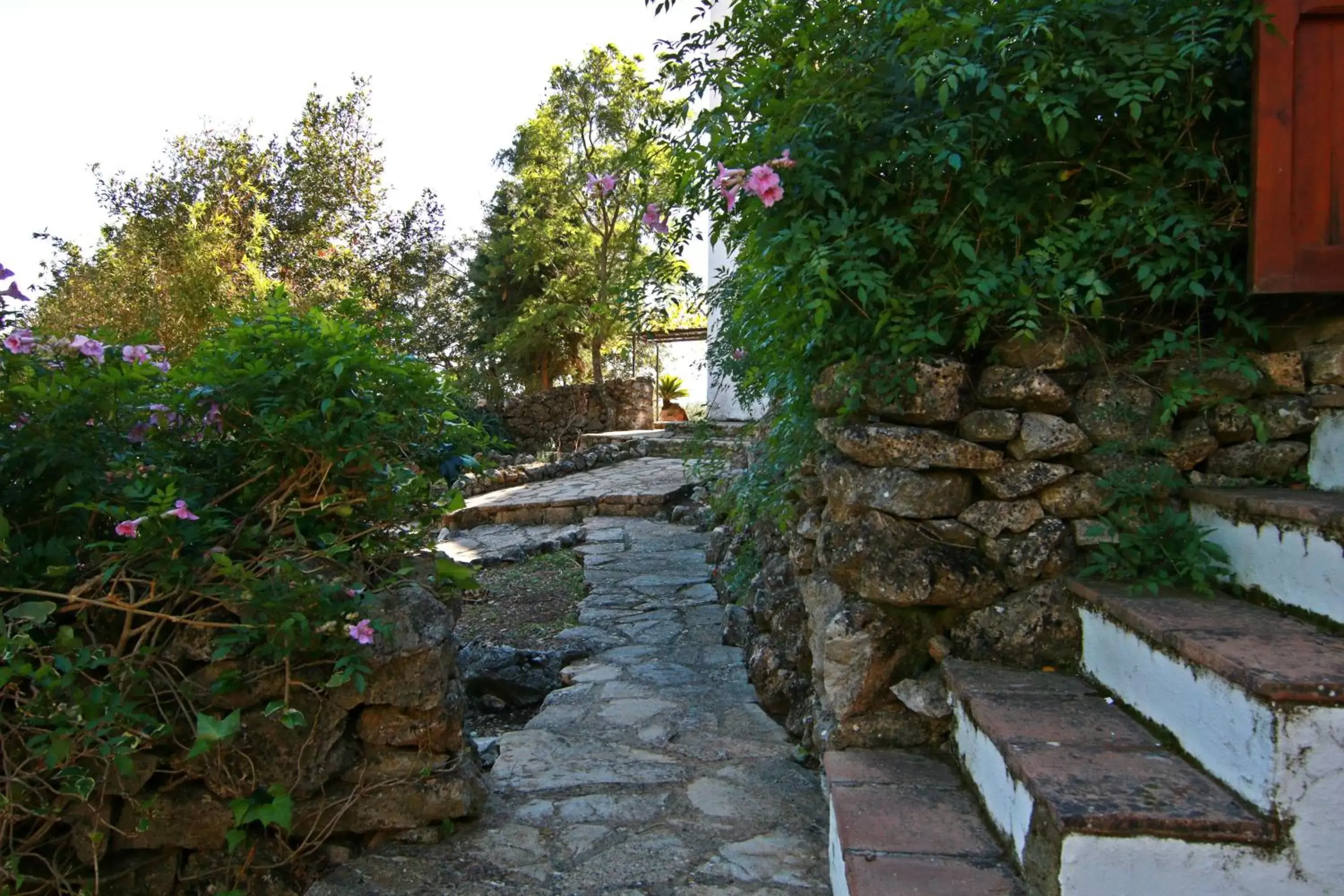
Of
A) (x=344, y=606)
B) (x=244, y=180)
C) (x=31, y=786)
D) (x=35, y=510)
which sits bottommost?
(x=31, y=786)

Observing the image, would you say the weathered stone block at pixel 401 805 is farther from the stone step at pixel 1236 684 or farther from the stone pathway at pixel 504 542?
the stone pathway at pixel 504 542

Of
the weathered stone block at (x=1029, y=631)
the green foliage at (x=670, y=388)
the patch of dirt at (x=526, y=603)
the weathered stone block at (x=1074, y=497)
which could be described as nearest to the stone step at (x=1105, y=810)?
the weathered stone block at (x=1029, y=631)

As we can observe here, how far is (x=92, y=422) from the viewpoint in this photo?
1.92 m

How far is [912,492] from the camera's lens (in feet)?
6.63

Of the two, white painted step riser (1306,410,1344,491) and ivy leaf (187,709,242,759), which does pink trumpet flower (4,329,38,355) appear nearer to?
ivy leaf (187,709,242,759)

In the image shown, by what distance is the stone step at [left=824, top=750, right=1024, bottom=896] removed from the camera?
4.64ft

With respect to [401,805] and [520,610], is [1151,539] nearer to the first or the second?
[401,805]

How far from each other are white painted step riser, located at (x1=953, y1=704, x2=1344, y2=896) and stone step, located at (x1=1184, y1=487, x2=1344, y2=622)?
17.5 inches

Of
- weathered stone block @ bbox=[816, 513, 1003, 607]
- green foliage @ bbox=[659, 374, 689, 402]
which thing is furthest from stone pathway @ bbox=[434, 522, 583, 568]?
green foliage @ bbox=[659, 374, 689, 402]

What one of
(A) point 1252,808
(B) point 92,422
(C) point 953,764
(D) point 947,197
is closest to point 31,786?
(B) point 92,422

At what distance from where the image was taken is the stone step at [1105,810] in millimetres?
1230

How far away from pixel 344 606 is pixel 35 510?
2.32ft

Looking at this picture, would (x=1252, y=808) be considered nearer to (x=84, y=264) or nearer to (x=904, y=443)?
(x=904, y=443)

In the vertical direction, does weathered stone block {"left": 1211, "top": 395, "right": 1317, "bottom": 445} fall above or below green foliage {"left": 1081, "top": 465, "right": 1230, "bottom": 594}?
above
